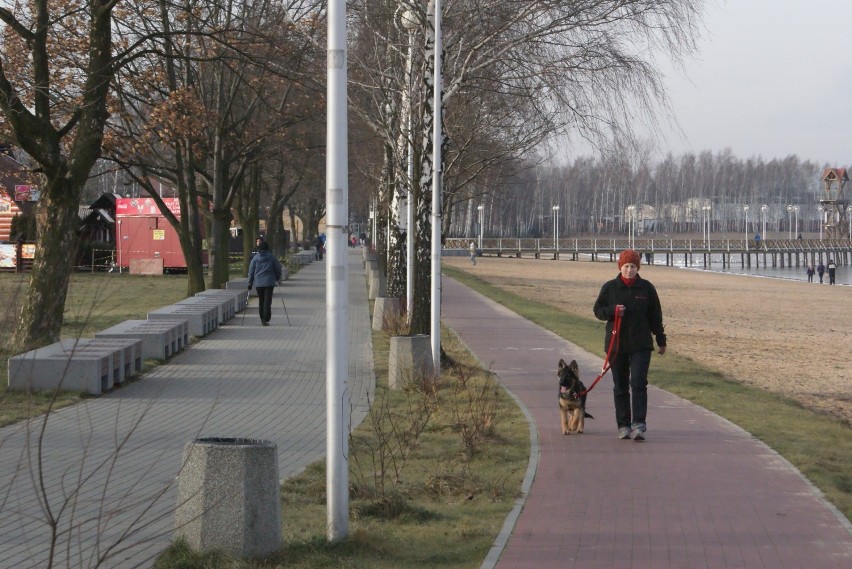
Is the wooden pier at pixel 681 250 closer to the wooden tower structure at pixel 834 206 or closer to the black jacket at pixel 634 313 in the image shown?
the wooden tower structure at pixel 834 206

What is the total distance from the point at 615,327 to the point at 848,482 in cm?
241

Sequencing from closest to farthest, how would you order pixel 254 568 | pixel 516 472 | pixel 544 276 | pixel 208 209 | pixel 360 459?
pixel 254 568
pixel 516 472
pixel 360 459
pixel 208 209
pixel 544 276

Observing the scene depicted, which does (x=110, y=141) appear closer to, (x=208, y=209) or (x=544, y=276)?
(x=208, y=209)

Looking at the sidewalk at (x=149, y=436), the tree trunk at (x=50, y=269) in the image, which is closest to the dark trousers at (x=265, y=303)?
the sidewalk at (x=149, y=436)

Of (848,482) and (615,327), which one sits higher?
(615,327)

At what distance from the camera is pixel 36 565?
6.12 metres

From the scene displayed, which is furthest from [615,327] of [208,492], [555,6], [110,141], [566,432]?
[110,141]

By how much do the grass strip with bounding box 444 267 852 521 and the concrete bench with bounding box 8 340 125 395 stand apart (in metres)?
7.05

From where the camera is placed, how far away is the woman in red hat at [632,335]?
10461 mm

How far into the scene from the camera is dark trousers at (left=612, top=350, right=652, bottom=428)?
10.5 metres

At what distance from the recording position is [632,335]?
10469 mm

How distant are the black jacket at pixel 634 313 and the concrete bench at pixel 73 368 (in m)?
5.82

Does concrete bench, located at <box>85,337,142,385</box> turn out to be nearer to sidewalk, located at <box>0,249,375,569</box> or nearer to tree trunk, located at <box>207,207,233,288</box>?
sidewalk, located at <box>0,249,375,569</box>

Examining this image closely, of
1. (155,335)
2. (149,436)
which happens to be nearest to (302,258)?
(155,335)
